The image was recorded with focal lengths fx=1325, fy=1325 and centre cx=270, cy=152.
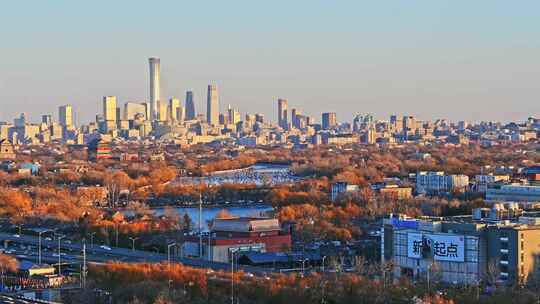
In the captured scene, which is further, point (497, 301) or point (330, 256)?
point (330, 256)

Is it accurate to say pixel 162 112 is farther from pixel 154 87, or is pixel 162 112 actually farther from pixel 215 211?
pixel 215 211

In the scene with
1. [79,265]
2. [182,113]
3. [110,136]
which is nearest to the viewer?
[79,265]

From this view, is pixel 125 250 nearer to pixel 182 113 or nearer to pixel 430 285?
pixel 430 285

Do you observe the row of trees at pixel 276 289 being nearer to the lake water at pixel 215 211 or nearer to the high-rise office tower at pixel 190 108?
the lake water at pixel 215 211

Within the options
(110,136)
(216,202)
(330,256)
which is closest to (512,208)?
(330,256)

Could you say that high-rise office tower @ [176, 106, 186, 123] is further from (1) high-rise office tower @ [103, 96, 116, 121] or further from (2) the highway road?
(2) the highway road

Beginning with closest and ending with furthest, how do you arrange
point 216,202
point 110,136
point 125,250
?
point 125,250
point 216,202
point 110,136
